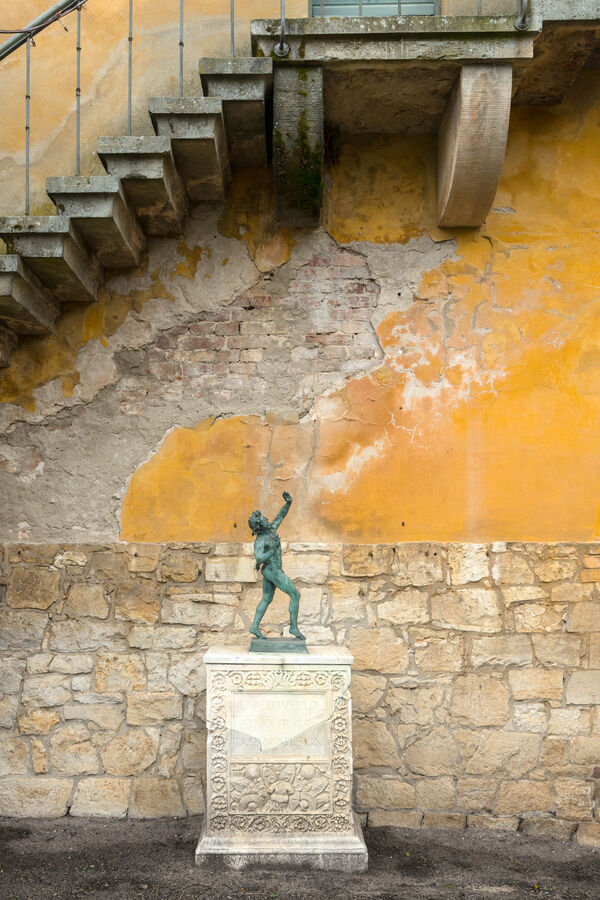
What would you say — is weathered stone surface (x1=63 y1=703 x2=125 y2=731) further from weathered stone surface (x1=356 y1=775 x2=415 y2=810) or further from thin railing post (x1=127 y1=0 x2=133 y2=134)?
thin railing post (x1=127 y1=0 x2=133 y2=134)

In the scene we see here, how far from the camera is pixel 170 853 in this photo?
430 cm

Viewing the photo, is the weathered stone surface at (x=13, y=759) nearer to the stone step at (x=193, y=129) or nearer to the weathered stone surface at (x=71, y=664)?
the weathered stone surface at (x=71, y=664)

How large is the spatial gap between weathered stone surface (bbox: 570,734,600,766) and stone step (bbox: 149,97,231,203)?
12.8 ft

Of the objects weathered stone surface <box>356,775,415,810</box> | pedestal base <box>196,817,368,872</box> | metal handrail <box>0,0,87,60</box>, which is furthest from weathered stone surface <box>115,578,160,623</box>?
metal handrail <box>0,0,87,60</box>

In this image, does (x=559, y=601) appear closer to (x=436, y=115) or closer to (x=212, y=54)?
(x=436, y=115)

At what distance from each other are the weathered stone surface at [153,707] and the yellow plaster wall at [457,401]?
934 mm

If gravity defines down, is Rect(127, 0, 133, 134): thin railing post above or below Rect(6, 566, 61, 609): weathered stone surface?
above

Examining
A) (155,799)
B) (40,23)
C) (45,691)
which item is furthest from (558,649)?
(40,23)

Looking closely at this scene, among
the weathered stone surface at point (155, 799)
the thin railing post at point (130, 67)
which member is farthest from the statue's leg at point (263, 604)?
the thin railing post at point (130, 67)

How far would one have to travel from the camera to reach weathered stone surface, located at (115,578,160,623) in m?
4.93

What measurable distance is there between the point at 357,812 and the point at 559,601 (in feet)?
5.57

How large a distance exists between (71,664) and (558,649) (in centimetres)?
286

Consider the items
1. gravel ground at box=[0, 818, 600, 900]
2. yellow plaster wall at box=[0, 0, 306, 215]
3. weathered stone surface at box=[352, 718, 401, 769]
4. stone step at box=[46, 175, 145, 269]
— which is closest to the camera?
gravel ground at box=[0, 818, 600, 900]

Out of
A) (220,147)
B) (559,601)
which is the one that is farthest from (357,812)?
(220,147)
